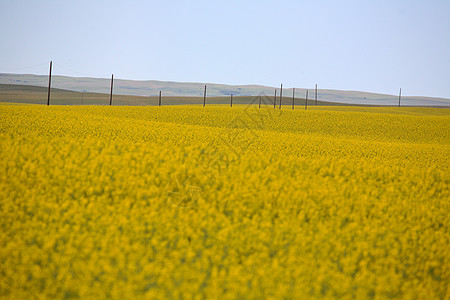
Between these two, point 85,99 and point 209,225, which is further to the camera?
point 85,99

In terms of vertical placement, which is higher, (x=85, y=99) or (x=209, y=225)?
(x=85, y=99)

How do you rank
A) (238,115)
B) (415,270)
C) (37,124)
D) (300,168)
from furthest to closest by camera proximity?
(238,115) → (37,124) → (300,168) → (415,270)

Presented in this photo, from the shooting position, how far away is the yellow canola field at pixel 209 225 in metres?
4.97

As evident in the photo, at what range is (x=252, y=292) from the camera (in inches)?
187

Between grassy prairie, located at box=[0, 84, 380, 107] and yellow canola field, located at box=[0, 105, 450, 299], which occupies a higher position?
grassy prairie, located at box=[0, 84, 380, 107]

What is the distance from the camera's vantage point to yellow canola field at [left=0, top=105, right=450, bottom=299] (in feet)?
16.3

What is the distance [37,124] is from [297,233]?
11.1m

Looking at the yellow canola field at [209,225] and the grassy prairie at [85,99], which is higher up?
the grassy prairie at [85,99]

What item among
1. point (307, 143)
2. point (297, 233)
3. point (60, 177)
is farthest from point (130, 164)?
point (307, 143)

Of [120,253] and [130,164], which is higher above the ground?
[130,164]

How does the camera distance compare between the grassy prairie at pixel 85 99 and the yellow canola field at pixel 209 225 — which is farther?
the grassy prairie at pixel 85 99

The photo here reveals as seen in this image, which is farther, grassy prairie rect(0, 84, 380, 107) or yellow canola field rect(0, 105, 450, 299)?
grassy prairie rect(0, 84, 380, 107)

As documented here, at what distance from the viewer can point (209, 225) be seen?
6203 mm

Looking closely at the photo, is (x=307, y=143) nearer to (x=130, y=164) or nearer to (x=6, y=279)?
(x=130, y=164)
